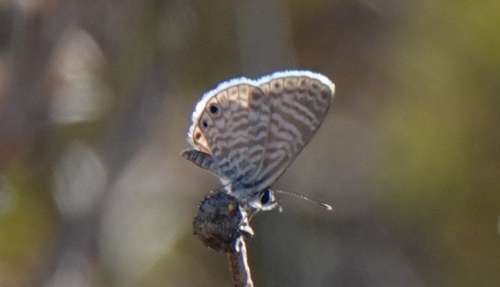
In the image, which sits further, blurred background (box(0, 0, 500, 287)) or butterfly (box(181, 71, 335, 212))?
blurred background (box(0, 0, 500, 287))

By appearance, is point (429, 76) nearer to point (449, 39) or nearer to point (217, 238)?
point (449, 39)

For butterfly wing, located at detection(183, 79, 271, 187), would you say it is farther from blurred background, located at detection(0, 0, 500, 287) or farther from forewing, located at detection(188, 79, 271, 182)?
blurred background, located at detection(0, 0, 500, 287)

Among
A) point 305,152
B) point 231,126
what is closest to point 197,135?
point 231,126

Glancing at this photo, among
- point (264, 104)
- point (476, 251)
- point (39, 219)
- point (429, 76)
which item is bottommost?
point (39, 219)

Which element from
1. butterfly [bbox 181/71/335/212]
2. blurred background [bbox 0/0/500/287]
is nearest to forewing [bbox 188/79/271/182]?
butterfly [bbox 181/71/335/212]

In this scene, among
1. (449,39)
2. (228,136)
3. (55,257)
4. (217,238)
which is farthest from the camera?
(449,39)

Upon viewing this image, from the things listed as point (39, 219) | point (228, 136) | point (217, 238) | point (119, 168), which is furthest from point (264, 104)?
point (39, 219)

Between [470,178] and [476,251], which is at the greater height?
[470,178]

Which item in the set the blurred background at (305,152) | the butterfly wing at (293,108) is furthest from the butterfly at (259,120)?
the blurred background at (305,152)
